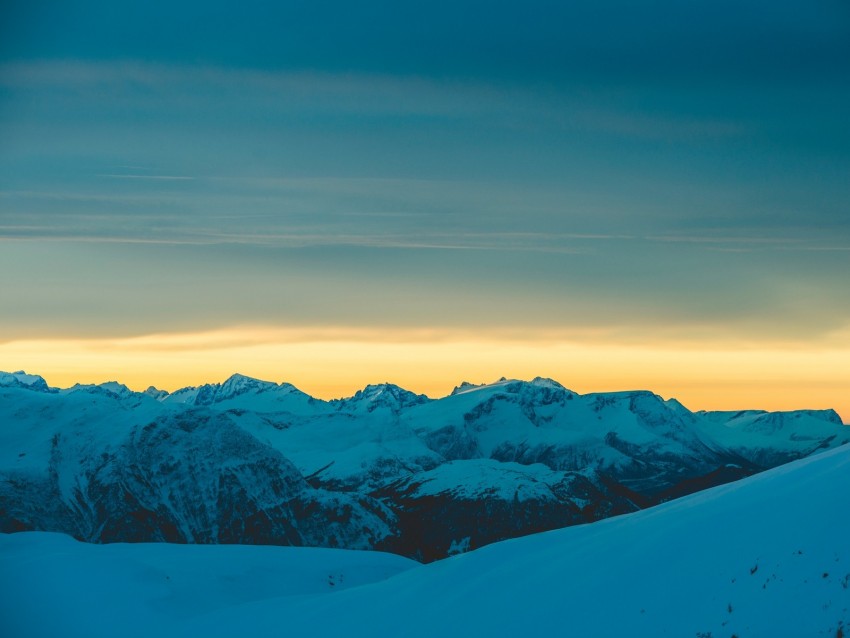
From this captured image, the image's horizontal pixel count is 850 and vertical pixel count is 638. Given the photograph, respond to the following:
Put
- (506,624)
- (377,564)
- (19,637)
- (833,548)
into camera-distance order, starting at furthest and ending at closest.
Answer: (377,564)
(19,637)
(506,624)
(833,548)

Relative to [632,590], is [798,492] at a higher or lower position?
higher

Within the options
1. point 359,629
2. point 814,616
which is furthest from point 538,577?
point 814,616

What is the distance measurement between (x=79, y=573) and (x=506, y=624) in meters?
35.4

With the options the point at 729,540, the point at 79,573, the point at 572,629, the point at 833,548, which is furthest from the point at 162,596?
the point at 833,548

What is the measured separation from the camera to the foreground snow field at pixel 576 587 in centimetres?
3869

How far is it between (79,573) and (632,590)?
40.7 m

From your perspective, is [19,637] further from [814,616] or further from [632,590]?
[814,616]

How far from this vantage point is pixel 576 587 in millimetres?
46469

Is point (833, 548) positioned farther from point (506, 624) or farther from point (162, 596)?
point (162, 596)

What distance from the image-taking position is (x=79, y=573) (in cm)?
7038

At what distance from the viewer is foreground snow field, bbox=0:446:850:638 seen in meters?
38.7

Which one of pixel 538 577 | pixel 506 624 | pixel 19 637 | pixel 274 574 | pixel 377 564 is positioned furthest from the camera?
pixel 377 564

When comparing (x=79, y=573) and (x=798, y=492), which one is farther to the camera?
(x=79, y=573)

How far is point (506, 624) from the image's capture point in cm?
4594
